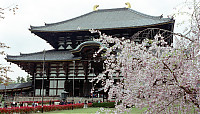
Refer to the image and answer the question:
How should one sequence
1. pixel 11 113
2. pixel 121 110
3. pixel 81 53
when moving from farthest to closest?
pixel 81 53
pixel 11 113
pixel 121 110

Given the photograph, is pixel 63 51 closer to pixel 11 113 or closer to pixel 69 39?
pixel 69 39

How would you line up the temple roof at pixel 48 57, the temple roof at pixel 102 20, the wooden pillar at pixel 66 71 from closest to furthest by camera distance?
the temple roof at pixel 48 57, the wooden pillar at pixel 66 71, the temple roof at pixel 102 20

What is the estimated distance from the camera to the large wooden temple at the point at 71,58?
26.9m

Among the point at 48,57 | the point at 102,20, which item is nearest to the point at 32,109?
the point at 48,57

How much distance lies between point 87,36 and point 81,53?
4652 millimetres

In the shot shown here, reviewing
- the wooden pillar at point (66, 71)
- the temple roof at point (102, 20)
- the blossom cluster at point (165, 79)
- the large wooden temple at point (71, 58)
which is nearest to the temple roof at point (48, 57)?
the large wooden temple at point (71, 58)

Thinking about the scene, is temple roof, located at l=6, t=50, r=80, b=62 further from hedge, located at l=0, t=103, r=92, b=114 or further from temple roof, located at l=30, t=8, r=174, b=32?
hedge, located at l=0, t=103, r=92, b=114

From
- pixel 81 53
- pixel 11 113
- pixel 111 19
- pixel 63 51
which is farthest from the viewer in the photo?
pixel 111 19

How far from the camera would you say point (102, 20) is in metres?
34.8

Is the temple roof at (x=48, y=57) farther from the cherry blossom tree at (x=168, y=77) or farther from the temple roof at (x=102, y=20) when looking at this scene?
the cherry blossom tree at (x=168, y=77)

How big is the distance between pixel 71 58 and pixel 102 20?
10575 millimetres

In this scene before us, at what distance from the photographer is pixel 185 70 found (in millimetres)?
4688

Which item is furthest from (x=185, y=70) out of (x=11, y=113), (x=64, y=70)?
(x=64, y=70)

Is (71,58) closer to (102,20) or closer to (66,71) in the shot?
(66,71)
